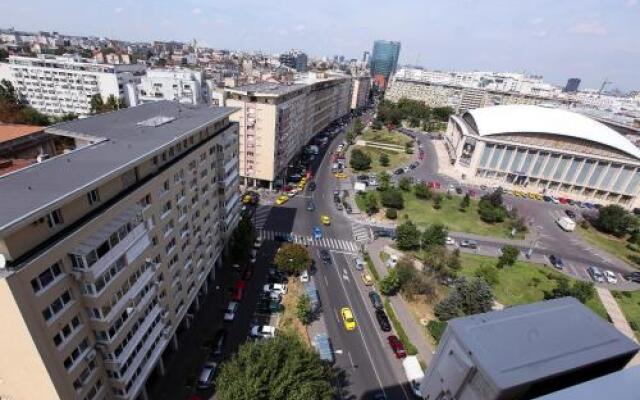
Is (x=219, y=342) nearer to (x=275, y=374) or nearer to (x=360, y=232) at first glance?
(x=275, y=374)

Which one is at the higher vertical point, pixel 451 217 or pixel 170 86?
pixel 170 86

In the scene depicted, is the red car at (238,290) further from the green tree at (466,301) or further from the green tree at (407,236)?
the green tree at (407,236)

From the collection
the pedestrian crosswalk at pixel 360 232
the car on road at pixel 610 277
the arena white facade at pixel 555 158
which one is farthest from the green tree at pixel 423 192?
the car on road at pixel 610 277

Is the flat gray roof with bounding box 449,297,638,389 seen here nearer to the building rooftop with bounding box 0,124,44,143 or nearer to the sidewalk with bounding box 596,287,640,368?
the sidewalk with bounding box 596,287,640,368

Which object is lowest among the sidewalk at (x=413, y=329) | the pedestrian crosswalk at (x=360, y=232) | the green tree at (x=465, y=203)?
the pedestrian crosswalk at (x=360, y=232)

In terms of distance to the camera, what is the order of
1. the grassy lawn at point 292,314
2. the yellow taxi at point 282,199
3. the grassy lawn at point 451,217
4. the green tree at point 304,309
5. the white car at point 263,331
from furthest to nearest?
1. the yellow taxi at point 282,199
2. the grassy lawn at point 451,217
3. the green tree at point 304,309
4. the grassy lawn at point 292,314
5. the white car at point 263,331

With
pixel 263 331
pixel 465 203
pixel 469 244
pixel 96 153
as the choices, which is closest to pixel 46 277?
pixel 96 153

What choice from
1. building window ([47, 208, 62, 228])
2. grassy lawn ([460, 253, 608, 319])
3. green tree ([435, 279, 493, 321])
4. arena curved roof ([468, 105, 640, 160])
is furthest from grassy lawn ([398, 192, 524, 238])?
building window ([47, 208, 62, 228])

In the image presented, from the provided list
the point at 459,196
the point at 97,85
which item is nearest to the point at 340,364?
the point at 459,196
